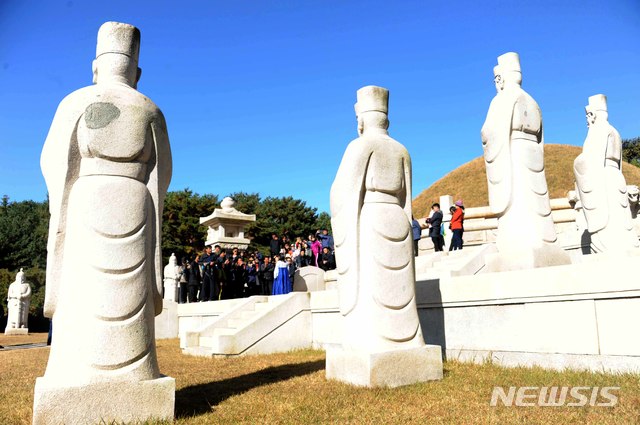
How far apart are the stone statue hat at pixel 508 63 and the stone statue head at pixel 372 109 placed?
3059 millimetres

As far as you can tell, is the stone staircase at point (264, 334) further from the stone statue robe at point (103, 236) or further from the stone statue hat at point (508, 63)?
the stone statue hat at point (508, 63)

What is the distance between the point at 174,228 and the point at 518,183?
112 ft

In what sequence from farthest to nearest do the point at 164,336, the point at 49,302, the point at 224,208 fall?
1. the point at 224,208
2. the point at 164,336
3. the point at 49,302

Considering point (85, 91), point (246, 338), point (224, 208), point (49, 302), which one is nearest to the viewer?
point (49, 302)

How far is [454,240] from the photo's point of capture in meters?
14.2

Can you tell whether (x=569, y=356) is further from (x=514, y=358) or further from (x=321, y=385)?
(x=321, y=385)

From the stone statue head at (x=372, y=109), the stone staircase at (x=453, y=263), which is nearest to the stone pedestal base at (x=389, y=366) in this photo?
the stone statue head at (x=372, y=109)

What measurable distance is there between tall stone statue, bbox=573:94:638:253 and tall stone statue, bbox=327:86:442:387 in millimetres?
5247

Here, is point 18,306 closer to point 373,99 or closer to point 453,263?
point 453,263

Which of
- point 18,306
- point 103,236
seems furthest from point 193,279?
point 18,306

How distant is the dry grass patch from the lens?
3.90m

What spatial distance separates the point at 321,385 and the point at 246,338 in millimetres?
3942

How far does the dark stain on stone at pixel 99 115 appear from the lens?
4.21 metres

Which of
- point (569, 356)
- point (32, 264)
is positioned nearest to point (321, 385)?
point (569, 356)
